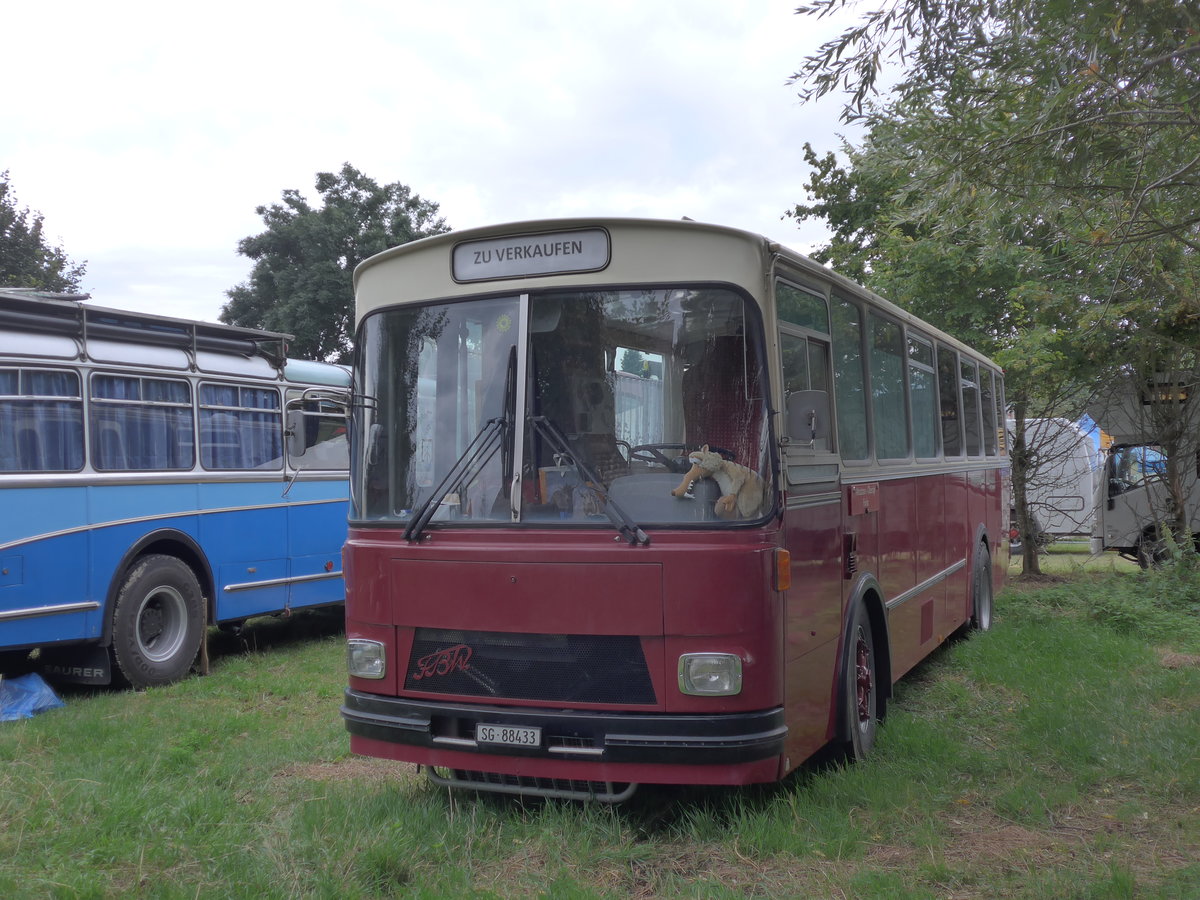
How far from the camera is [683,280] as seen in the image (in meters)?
5.11

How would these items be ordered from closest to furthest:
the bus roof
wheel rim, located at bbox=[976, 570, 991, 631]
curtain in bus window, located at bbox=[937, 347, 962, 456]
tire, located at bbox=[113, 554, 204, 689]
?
the bus roof
tire, located at bbox=[113, 554, 204, 689]
curtain in bus window, located at bbox=[937, 347, 962, 456]
wheel rim, located at bbox=[976, 570, 991, 631]

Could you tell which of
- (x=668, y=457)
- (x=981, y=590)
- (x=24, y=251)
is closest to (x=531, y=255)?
(x=668, y=457)

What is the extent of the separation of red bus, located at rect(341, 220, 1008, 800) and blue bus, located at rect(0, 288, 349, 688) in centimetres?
180

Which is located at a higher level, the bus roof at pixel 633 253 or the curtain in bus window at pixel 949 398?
the bus roof at pixel 633 253

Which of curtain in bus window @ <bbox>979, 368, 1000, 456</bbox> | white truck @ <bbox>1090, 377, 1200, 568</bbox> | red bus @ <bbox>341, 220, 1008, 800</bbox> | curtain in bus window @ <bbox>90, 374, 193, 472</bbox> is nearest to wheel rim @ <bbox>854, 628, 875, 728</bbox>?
red bus @ <bbox>341, 220, 1008, 800</bbox>

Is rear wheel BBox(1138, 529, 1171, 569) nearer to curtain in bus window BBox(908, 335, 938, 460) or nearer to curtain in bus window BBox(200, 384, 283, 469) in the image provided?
curtain in bus window BBox(908, 335, 938, 460)

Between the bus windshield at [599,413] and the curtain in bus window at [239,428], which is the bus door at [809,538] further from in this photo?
the curtain in bus window at [239,428]

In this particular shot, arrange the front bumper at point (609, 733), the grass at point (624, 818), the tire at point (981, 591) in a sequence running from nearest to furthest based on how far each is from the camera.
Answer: the grass at point (624, 818) < the front bumper at point (609, 733) < the tire at point (981, 591)

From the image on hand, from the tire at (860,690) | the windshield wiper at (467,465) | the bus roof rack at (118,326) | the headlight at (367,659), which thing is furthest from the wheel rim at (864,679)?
the bus roof rack at (118,326)

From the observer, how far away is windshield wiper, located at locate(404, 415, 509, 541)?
521 cm

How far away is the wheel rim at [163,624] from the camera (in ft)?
30.7

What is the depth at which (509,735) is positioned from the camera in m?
5.07

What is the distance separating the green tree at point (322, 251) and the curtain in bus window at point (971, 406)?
26185mm

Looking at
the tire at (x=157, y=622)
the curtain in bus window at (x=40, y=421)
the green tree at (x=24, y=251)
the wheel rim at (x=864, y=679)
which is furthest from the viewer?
the green tree at (x=24, y=251)
